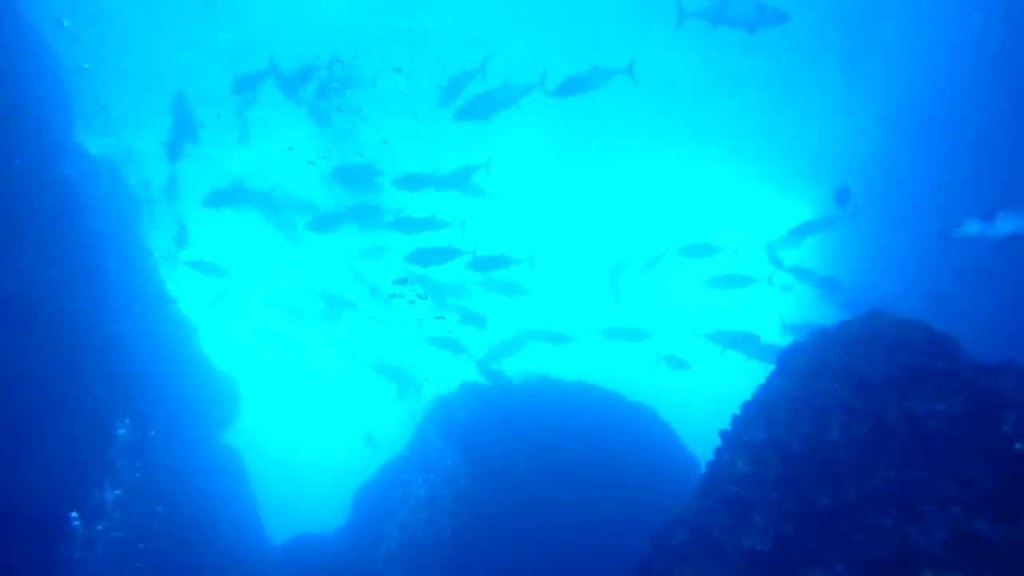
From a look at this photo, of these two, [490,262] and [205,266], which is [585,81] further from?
[205,266]

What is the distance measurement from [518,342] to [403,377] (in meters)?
4.38

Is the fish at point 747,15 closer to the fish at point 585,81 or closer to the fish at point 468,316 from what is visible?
the fish at point 585,81

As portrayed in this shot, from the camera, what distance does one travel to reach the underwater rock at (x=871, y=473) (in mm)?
6535

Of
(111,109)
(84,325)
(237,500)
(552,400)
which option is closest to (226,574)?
(237,500)

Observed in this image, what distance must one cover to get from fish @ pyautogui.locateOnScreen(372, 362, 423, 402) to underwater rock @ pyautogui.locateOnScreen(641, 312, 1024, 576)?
35.3 feet

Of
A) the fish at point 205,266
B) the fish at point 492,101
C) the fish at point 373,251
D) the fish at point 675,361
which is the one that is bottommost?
the fish at point 675,361

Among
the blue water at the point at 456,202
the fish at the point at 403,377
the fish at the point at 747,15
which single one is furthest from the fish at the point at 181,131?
the fish at the point at 747,15

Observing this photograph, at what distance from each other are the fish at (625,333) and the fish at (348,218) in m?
5.98

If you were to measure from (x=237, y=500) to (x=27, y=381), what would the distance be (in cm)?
880

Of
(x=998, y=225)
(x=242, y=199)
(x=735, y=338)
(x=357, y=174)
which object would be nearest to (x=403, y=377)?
(x=242, y=199)

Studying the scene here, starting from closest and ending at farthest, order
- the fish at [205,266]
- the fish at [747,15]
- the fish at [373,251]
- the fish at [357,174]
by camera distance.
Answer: the fish at [747,15] < the fish at [357,174] < the fish at [205,266] < the fish at [373,251]

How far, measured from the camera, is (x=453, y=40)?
56.3ft

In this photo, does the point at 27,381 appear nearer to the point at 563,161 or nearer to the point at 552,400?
the point at 552,400

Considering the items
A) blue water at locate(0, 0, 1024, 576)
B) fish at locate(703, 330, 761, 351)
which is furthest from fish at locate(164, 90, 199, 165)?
fish at locate(703, 330, 761, 351)
